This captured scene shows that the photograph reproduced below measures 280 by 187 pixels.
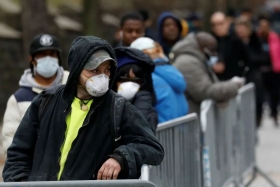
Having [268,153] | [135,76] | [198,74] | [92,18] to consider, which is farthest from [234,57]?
[135,76]

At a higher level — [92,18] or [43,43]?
[92,18]

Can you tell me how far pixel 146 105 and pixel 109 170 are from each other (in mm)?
1862

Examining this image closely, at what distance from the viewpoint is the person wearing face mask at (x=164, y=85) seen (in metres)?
7.87

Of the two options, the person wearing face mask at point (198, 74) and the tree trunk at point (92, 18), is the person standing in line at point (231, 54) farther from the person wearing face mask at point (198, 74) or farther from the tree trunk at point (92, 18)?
the person wearing face mask at point (198, 74)

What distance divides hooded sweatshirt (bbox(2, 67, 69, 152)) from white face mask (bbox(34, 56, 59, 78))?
0.10 meters

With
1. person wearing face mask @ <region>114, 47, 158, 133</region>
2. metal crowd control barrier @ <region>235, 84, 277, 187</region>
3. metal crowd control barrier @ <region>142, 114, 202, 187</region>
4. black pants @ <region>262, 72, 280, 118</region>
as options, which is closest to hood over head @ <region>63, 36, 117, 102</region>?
metal crowd control barrier @ <region>142, 114, 202, 187</region>

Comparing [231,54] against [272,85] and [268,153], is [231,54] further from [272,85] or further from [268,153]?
[272,85]

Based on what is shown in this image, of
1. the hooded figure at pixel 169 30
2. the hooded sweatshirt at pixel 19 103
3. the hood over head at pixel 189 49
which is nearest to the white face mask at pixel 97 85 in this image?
the hooded sweatshirt at pixel 19 103

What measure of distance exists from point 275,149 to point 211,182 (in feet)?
21.5

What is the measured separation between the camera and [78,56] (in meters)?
4.91

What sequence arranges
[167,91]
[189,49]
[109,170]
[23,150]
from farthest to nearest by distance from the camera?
[189,49] < [167,91] < [23,150] < [109,170]

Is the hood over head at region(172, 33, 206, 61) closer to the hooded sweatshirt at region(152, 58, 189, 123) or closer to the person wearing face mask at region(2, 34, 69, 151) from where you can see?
the hooded sweatshirt at region(152, 58, 189, 123)

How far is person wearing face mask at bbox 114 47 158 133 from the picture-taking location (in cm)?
657

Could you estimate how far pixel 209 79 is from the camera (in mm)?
9820
